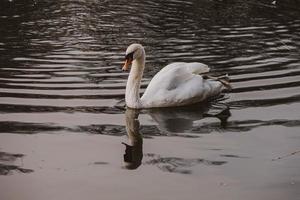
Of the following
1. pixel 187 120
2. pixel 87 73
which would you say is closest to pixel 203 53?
pixel 87 73

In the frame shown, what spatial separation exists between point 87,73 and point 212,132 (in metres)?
4.56

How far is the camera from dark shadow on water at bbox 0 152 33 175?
31.9 ft

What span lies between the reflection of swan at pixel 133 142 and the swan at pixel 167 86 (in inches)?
13.7

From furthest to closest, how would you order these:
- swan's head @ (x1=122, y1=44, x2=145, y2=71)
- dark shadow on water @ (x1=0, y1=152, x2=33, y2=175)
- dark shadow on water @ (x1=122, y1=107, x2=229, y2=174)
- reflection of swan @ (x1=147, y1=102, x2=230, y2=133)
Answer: swan's head @ (x1=122, y1=44, x2=145, y2=71) < reflection of swan @ (x1=147, y1=102, x2=230, y2=133) < dark shadow on water @ (x1=122, y1=107, x2=229, y2=174) < dark shadow on water @ (x1=0, y1=152, x2=33, y2=175)

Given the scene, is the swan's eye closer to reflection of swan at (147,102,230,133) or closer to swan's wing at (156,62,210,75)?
swan's wing at (156,62,210,75)

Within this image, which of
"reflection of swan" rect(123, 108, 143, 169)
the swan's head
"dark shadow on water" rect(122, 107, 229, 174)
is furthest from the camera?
the swan's head

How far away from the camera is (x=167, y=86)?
12.9 metres

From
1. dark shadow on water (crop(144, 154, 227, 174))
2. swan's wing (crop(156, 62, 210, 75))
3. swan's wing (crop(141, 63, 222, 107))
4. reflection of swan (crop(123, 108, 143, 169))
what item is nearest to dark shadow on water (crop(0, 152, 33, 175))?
reflection of swan (crop(123, 108, 143, 169))

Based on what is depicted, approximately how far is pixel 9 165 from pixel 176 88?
415 cm

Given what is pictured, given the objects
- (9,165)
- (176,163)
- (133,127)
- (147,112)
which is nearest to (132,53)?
(147,112)

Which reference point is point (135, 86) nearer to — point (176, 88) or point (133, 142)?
point (176, 88)

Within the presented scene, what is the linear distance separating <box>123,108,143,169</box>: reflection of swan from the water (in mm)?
50

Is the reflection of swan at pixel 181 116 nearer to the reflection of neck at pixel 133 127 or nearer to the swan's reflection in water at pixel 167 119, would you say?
the swan's reflection in water at pixel 167 119

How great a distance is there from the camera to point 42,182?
367 inches
